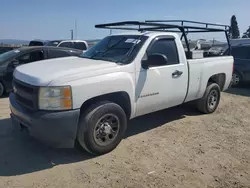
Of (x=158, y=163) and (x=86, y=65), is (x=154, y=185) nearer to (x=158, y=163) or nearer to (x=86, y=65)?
(x=158, y=163)

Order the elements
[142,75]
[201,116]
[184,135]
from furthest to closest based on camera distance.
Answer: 1. [201,116]
2. [184,135]
3. [142,75]

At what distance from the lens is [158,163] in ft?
12.9

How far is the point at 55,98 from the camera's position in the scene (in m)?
3.56

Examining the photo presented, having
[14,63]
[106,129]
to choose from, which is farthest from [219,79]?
[14,63]

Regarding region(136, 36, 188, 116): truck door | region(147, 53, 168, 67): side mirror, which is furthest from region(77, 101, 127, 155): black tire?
region(147, 53, 168, 67): side mirror

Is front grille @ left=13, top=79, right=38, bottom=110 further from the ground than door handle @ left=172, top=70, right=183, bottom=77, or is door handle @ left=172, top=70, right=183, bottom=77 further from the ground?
door handle @ left=172, top=70, right=183, bottom=77

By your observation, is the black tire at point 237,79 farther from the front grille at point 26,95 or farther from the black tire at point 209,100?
the front grille at point 26,95

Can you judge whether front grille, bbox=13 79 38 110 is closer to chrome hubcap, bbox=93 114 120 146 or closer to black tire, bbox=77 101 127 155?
black tire, bbox=77 101 127 155

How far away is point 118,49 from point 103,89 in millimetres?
1163

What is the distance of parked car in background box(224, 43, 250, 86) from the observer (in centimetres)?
1007

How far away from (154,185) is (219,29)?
5.11 m

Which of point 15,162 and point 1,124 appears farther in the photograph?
point 1,124

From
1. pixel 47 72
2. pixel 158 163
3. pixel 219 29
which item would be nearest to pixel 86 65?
pixel 47 72

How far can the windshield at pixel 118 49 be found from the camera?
14.8 ft
